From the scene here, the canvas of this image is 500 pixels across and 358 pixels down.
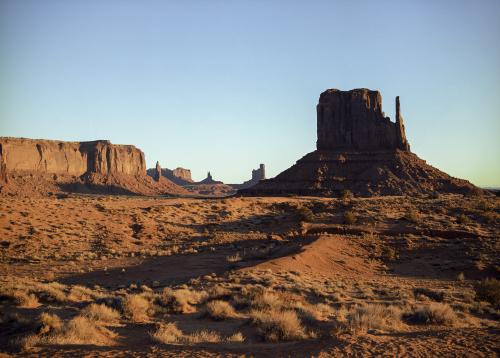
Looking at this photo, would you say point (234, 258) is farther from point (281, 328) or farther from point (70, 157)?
point (70, 157)

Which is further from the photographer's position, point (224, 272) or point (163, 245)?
point (163, 245)

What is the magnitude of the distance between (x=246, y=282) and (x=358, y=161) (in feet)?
242

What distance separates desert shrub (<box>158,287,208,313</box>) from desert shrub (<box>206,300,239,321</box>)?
1029mm

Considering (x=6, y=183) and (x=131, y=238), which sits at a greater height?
(x=6, y=183)

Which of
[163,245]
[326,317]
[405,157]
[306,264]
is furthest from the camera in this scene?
[405,157]

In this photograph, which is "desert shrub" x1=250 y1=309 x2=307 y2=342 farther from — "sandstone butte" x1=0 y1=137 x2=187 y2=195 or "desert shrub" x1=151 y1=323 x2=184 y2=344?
"sandstone butte" x1=0 y1=137 x2=187 y2=195

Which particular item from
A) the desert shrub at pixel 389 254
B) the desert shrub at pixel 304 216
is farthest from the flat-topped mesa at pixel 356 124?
the desert shrub at pixel 389 254

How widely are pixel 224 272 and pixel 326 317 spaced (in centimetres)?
882

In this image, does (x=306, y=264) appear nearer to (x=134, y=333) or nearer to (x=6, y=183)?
(x=134, y=333)

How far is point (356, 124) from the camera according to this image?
10019 centimetres

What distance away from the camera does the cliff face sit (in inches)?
4786

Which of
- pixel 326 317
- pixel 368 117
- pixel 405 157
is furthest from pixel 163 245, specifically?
pixel 368 117

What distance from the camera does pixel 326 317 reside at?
1312 cm

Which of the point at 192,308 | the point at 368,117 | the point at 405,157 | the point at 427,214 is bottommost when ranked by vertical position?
the point at 192,308
